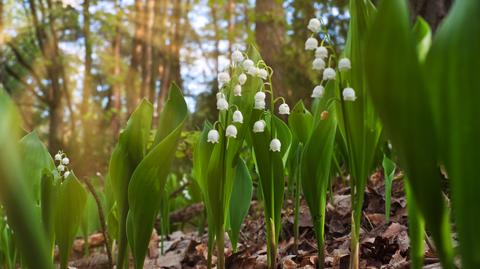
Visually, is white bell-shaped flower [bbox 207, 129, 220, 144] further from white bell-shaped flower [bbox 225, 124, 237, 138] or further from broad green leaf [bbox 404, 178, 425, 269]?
broad green leaf [bbox 404, 178, 425, 269]

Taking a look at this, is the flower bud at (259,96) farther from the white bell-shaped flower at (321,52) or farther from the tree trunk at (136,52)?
the tree trunk at (136,52)

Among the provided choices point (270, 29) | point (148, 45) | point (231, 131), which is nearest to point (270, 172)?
point (231, 131)

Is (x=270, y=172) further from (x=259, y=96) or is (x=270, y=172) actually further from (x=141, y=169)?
(x=141, y=169)

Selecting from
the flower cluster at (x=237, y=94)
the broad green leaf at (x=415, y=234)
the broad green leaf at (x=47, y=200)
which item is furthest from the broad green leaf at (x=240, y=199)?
the broad green leaf at (x=415, y=234)

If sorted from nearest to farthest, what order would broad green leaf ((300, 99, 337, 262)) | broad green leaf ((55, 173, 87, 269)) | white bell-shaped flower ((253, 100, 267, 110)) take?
broad green leaf ((300, 99, 337, 262))
white bell-shaped flower ((253, 100, 267, 110))
broad green leaf ((55, 173, 87, 269))

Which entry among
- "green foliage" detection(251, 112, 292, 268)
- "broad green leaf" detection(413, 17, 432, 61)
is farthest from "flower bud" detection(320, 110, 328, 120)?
"broad green leaf" detection(413, 17, 432, 61)

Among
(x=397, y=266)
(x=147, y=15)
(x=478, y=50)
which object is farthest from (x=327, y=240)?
(x=147, y=15)
